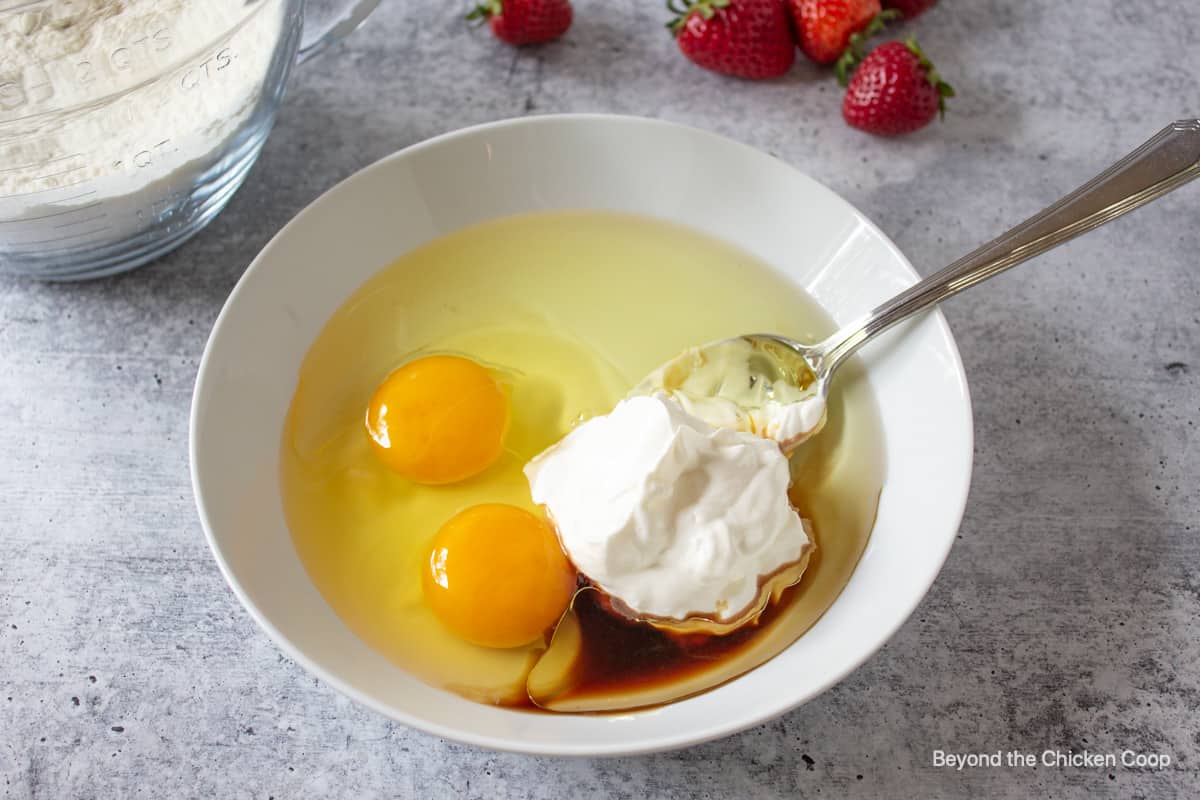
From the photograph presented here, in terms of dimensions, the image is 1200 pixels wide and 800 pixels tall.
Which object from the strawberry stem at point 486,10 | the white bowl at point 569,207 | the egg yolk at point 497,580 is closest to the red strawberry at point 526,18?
the strawberry stem at point 486,10

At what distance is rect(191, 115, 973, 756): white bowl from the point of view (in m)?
1.38

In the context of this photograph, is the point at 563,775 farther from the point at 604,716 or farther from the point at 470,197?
the point at 470,197

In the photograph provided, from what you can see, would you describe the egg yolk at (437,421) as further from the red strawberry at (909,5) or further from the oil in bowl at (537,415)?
the red strawberry at (909,5)

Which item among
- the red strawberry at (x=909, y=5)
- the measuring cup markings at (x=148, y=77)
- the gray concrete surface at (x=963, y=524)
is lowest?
the gray concrete surface at (x=963, y=524)

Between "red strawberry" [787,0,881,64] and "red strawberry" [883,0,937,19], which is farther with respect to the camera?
"red strawberry" [883,0,937,19]

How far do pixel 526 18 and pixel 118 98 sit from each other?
0.94 metres

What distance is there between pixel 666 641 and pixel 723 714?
194mm

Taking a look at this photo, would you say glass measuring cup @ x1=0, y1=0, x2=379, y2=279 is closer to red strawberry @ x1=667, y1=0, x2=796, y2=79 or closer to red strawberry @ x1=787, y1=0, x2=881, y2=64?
red strawberry @ x1=667, y1=0, x2=796, y2=79

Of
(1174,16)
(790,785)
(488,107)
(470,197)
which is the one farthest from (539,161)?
(1174,16)

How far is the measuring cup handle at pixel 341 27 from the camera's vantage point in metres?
1.96

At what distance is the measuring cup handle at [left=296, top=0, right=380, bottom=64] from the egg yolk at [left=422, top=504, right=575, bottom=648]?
3.28ft

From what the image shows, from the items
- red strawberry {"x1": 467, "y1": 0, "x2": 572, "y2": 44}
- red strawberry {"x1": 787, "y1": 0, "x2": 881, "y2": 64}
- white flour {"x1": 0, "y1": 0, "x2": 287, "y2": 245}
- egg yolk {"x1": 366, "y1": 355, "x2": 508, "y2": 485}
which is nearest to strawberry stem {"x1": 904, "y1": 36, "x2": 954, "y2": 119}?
red strawberry {"x1": 787, "y1": 0, "x2": 881, "y2": 64}

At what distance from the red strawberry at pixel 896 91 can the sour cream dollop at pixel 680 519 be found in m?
0.90

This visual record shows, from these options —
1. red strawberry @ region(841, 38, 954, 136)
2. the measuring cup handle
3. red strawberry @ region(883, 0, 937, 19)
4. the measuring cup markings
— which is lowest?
red strawberry @ region(841, 38, 954, 136)
